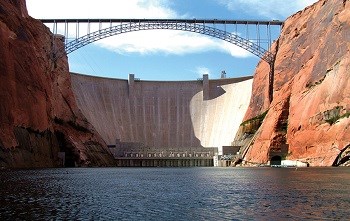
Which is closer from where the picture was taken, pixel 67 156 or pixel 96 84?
pixel 67 156

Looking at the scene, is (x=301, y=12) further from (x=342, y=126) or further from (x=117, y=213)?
(x=117, y=213)

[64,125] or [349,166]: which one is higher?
[64,125]

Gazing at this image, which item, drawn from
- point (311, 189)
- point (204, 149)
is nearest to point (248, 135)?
point (204, 149)

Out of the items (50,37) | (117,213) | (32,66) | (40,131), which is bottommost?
(117,213)

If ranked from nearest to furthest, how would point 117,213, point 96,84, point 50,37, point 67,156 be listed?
point 117,213, point 67,156, point 50,37, point 96,84

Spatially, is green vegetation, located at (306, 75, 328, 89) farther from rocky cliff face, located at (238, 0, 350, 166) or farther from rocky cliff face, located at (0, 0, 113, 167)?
rocky cliff face, located at (0, 0, 113, 167)

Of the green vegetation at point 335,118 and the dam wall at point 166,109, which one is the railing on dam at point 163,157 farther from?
the green vegetation at point 335,118

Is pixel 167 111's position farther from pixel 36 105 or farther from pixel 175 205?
pixel 175 205
